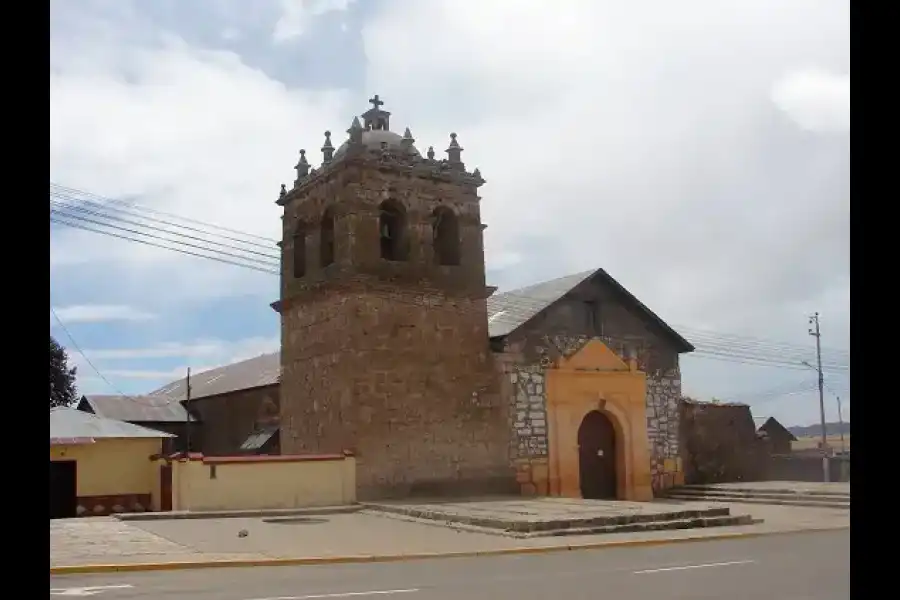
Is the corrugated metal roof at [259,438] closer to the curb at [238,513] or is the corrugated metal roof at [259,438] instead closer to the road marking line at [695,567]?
the curb at [238,513]

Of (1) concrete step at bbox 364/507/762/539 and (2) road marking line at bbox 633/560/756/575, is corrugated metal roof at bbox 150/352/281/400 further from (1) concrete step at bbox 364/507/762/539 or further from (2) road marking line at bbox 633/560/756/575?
(2) road marking line at bbox 633/560/756/575

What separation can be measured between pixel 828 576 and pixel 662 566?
2.12 m

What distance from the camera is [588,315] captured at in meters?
26.1

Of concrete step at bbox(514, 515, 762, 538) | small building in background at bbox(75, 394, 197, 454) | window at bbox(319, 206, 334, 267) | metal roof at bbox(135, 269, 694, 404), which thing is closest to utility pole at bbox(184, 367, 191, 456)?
small building in background at bbox(75, 394, 197, 454)

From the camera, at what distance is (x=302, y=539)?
618 inches

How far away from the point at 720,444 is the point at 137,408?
77.7ft

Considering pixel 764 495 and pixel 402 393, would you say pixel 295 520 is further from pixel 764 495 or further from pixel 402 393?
pixel 764 495

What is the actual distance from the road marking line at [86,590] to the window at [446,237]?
1521 centimetres

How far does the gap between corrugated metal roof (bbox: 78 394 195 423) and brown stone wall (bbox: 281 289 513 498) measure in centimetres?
1483

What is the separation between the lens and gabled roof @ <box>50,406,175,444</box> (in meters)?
22.5

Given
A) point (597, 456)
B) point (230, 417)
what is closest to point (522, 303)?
point (597, 456)

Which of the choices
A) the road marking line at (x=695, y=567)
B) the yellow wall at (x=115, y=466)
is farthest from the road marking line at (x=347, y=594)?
the yellow wall at (x=115, y=466)
